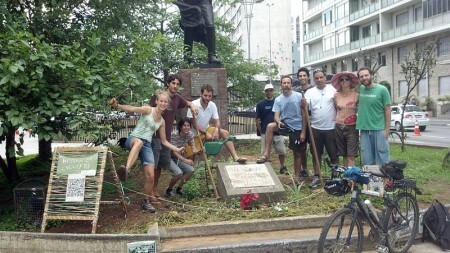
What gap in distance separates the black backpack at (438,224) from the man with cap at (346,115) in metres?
1.57

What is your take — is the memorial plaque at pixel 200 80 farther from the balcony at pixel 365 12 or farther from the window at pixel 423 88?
the balcony at pixel 365 12

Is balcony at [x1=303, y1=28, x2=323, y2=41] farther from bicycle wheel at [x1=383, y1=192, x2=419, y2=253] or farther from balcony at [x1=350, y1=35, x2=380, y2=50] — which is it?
bicycle wheel at [x1=383, y1=192, x2=419, y2=253]

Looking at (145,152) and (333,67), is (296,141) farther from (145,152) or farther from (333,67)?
(333,67)

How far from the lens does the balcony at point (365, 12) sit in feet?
134

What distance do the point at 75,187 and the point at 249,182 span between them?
2.39 m

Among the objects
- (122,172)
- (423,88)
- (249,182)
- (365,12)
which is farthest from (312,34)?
(122,172)

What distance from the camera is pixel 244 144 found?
41.9ft

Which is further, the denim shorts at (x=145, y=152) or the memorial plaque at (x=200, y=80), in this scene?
the memorial plaque at (x=200, y=80)

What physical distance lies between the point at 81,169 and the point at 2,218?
1.80 meters

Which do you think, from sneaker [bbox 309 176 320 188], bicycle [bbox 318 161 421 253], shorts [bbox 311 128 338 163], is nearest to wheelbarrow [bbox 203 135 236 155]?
shorts [bbox 311 128 338 163]

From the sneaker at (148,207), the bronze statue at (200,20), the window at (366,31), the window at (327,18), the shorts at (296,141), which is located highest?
the window at (327,18)

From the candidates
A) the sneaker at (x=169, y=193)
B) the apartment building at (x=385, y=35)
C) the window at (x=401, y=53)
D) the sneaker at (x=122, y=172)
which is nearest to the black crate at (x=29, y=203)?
the sneaker at (x=122, y=172)

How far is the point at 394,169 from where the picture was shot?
4.84 m

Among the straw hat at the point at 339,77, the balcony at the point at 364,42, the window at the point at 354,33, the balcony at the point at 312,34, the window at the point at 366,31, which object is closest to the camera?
the straw hat at the point at 339,77
